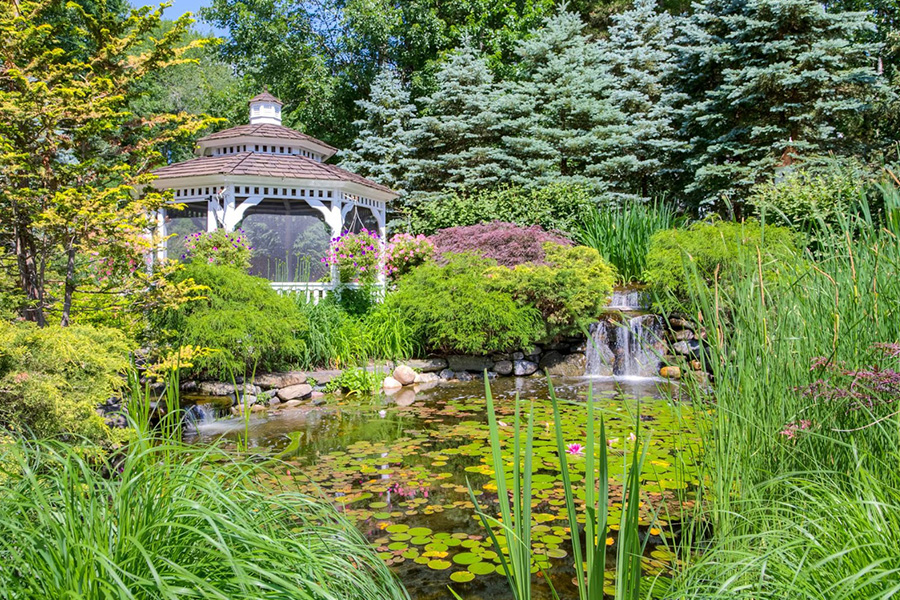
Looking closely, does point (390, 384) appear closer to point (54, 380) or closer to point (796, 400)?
point (54, 380)

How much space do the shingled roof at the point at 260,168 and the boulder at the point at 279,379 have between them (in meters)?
3.83

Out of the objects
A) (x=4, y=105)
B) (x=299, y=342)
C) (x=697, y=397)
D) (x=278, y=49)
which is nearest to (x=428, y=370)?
(x=299, y=342)

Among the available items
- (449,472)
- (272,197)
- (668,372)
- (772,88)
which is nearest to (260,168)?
(272,197)

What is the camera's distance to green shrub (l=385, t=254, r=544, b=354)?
339 inches

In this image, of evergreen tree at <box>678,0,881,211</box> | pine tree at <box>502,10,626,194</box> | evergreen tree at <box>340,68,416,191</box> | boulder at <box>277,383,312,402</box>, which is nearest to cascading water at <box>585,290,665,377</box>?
boulder at <box>277,383,312,402</box>

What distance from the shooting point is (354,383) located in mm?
7941

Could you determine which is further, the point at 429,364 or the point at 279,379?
the point at 429,364

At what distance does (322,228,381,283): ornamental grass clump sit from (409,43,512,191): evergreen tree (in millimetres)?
6201

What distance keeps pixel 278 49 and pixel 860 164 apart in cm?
1596

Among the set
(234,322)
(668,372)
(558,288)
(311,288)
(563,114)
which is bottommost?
(668,372)

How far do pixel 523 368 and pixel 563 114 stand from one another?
9496mm

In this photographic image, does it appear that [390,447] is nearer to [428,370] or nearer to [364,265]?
[428,370]

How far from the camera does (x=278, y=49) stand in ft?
63.8

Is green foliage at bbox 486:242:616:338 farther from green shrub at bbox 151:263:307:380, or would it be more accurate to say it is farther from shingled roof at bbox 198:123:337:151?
shingled roof at bbox 198:123:337:151
